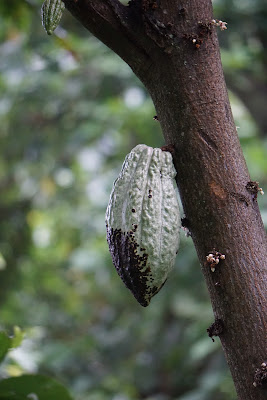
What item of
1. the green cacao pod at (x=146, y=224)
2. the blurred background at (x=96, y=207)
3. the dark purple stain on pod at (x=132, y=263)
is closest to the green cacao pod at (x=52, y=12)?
the green cacao pod at (x=146, y=224)

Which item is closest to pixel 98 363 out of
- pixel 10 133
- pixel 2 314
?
pixel 2 314

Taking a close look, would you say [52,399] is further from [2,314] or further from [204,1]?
[2,314]

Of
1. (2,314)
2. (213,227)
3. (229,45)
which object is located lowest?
(213,227)

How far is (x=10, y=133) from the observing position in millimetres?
3977

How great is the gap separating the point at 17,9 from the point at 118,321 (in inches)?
107

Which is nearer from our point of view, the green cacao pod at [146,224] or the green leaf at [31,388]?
the green cacao pod at [146,224]

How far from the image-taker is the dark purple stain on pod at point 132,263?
3.05ft

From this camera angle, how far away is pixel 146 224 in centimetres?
94

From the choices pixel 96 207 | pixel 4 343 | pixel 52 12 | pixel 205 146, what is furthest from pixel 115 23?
pixel 96 207

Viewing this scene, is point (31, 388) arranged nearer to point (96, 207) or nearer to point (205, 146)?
point (205, 146)

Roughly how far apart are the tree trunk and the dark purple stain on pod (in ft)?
0.35

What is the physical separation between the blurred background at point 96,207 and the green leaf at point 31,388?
3.47 feet

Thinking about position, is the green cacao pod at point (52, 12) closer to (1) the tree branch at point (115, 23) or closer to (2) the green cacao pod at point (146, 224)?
(1) the tree branch at point (115, 23)

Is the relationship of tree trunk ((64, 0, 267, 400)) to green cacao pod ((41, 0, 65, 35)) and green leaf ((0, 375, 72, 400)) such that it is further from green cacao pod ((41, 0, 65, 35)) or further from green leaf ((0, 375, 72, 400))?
green leaf ((0, 375, 72, 400))
